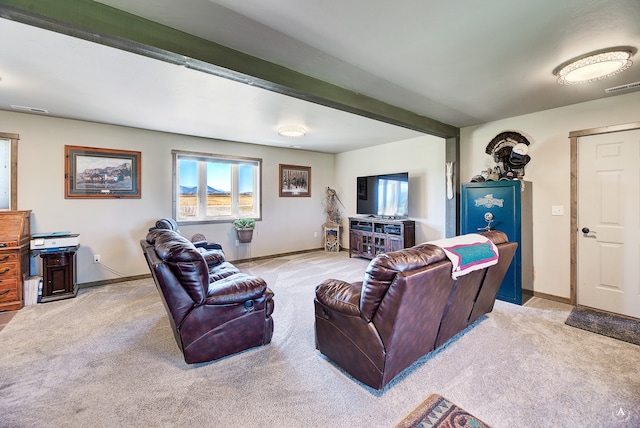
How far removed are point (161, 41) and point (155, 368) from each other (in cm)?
229

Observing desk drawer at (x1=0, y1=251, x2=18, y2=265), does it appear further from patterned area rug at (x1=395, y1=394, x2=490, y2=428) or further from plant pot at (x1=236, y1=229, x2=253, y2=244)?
patterned area rug at (x1=395, y1=394, x2=490, y2=428)

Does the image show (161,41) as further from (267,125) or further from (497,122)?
(497,122)

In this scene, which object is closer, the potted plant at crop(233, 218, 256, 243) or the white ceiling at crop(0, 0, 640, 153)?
the white ceiling at crop(0, 0, 640, 153)

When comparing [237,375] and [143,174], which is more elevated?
[143,174]

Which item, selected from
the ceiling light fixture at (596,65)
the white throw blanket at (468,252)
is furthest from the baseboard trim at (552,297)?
the ceiling light fixture at (596,65)

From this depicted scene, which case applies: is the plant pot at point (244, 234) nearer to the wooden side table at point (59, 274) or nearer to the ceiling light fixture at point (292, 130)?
the ceiling light fixture at point (292, 130)

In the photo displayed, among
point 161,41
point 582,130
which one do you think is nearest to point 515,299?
point 582,130

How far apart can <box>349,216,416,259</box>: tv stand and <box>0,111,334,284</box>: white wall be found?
1776 millimetres

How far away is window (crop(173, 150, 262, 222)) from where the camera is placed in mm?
4980

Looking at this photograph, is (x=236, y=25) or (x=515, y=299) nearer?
(x=236, y=25)

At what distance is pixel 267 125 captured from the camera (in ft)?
14.0

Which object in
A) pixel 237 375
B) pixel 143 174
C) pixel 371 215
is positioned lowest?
pixel 237 375

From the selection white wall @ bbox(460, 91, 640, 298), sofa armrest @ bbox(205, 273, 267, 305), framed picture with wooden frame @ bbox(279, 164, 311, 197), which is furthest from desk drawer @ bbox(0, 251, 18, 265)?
white wall @ bbox(460, 91, 640, 298)

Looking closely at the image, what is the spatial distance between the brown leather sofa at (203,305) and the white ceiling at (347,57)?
1.54 metres
